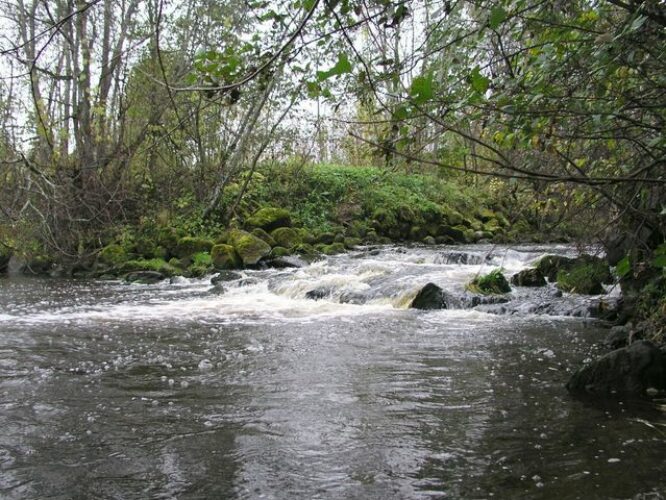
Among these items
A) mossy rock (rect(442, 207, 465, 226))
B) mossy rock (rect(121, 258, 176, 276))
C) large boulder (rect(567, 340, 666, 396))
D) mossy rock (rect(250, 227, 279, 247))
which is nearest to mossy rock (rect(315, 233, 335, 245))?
mossy rock (rect(250, 227, 279, 247))

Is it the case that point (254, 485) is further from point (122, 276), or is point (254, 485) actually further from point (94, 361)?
point (122, 276)

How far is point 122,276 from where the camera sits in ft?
52.1

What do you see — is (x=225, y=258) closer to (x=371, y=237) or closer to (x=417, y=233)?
(x=371, y=237)

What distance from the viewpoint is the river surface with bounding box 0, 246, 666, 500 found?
3777mm

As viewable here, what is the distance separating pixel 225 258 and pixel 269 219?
3.32 metres

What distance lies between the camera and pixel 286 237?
1836 cm

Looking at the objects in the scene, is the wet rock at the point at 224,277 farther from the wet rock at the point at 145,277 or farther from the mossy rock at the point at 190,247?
the mossy rock at the point at 190,247

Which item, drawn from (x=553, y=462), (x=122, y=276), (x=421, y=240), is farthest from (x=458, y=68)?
(x=421, y=240)

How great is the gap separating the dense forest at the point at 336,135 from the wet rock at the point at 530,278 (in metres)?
1.05

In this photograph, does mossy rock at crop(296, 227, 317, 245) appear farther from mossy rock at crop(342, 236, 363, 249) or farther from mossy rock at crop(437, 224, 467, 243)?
mossy rock at crop(437, 224, 467, 243)

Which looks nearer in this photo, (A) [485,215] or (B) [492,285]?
(B) [492,285]

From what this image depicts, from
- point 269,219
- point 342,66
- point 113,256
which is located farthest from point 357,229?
point 342,66

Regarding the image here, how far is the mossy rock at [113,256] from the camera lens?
16891 mm

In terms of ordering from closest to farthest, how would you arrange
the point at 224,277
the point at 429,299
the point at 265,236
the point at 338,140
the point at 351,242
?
the point at 338,140
the point at 429,299
the point at 224,277
the point at 265,236
the point at 351,242
